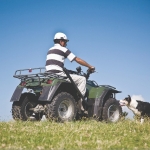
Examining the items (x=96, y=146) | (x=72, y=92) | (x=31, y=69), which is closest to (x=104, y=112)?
(x=72, y=92)

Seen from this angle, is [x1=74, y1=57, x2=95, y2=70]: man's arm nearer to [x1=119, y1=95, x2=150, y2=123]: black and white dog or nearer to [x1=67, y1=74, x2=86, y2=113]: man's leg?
[x1=67, y1=74, x2=86, y2=113]: man's leg

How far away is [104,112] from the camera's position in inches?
383

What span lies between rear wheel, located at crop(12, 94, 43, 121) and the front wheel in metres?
2.26

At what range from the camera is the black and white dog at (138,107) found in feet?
42.1

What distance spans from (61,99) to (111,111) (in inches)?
98.8

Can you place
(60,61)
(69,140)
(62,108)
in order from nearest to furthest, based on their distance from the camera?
1. (69,140)
2. (62,108)
3. (60,61)

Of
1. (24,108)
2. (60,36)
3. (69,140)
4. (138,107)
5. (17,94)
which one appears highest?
(60,36)

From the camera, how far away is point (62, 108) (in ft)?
29.1

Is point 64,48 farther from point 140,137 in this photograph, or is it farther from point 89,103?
point 140,137

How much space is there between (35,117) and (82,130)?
3640mm

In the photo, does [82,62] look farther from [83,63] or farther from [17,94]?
[17,94]

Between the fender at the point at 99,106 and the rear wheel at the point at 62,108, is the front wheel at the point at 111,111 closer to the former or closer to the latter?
the fender at the point at 99,106

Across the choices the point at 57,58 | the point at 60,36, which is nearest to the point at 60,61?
the point at 57,58

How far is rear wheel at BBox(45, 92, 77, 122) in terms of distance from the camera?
8250 mm
